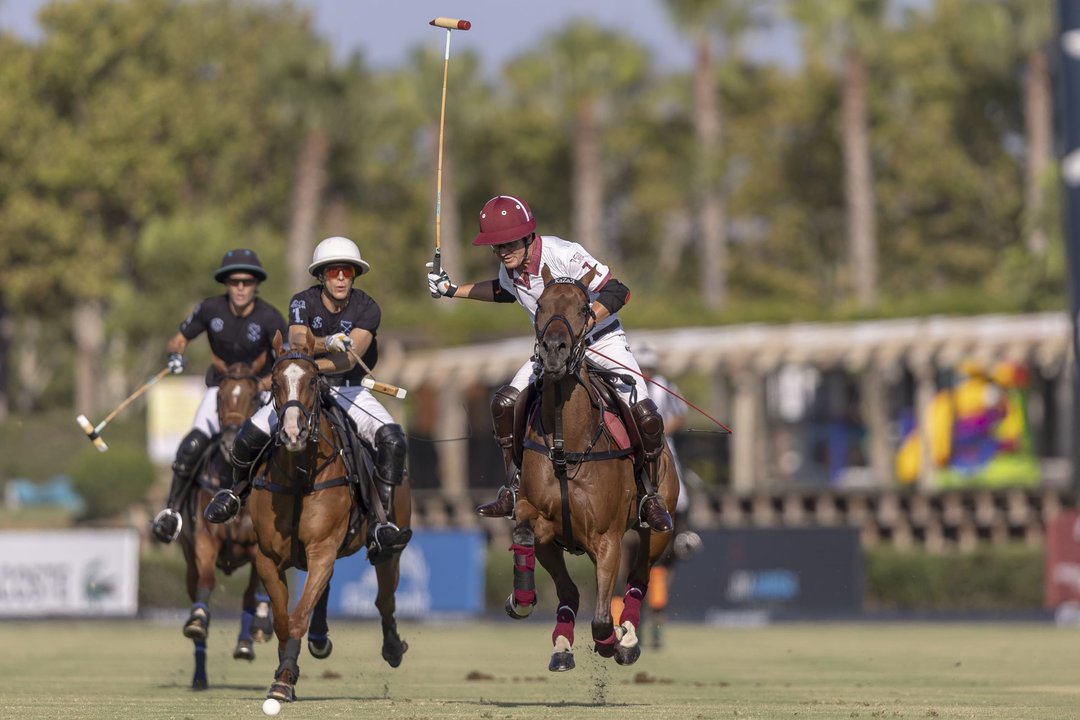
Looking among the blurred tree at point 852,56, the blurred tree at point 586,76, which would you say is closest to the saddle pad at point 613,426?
the blurred tree at point 852,56

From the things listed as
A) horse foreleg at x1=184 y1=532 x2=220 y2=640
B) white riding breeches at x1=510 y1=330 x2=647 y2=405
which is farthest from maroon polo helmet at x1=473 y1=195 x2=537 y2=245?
horse foreleg at x1=184 y1=532 x2=220 y2=640

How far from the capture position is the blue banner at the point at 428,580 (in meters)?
28.0

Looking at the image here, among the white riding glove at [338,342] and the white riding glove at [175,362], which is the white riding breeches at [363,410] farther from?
the white riding glove at [175,362]

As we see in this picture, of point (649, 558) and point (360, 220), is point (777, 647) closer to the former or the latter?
point (649, 558)

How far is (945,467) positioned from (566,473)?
2515cm

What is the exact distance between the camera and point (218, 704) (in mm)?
12336

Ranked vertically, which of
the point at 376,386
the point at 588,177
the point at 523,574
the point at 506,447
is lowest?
the point at 523,574

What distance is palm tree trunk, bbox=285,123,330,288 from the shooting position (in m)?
54.7

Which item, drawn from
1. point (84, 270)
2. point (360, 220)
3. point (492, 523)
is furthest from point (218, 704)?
point (360, 220)

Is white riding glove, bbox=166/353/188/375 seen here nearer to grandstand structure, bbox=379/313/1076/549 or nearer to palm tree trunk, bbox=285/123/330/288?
grandstand structure, bbox=379/313/1076/549

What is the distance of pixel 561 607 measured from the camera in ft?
40.7

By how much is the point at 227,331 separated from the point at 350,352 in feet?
7.68

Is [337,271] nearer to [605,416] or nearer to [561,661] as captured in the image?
[605,416]

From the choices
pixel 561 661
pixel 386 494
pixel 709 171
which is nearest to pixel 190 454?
pixel 386 494
